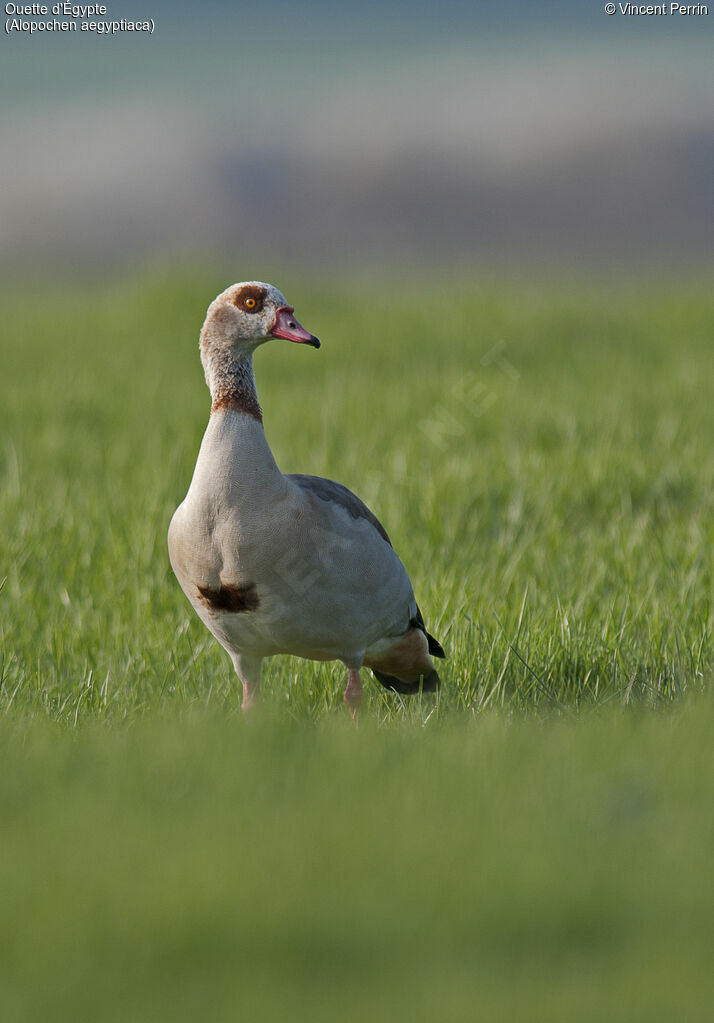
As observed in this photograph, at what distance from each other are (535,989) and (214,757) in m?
1.52

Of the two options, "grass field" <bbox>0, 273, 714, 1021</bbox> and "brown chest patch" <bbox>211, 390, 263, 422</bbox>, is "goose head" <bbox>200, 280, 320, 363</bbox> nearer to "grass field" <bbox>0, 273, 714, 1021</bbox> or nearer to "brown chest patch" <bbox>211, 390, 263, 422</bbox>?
"brown chest patch" <bbox>211, 390, 263, 422</bbox>

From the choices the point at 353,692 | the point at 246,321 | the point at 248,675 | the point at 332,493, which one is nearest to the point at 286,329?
the point at 246,321

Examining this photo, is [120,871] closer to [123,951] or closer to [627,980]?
[123,951]

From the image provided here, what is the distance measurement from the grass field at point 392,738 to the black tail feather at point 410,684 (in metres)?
0.10

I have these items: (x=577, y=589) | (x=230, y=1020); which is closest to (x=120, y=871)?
(x=230, y=1020)

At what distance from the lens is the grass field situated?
2766 millimetres

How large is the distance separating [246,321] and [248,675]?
1438mm

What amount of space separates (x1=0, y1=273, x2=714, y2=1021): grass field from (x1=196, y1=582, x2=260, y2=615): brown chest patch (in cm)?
42

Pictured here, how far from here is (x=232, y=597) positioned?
15.1ft

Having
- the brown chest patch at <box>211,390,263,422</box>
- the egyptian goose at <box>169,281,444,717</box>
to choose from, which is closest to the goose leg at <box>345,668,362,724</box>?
the egyptian goose at <box>169,281,444,717</box>

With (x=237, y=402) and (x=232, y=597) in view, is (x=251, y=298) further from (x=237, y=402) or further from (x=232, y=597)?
(x=232, y=597)

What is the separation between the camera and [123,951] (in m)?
2.81

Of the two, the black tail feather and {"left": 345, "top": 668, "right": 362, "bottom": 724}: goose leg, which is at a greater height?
{"left": 345, "top": 668, "right": 362, "bottom": 724}: goose leg

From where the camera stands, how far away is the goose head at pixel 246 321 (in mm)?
4695
